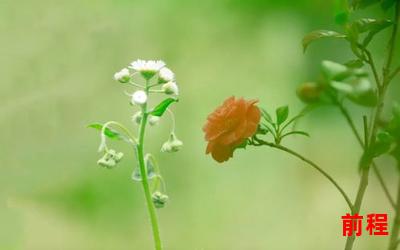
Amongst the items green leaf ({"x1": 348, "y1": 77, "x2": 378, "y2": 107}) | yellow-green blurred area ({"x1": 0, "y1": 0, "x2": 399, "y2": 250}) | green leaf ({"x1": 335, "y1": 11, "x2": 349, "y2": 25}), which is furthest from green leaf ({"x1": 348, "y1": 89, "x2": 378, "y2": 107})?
yellow-green blurred area ({"x1": 0, "y1": 0, "x2": 399, "y2": 250})

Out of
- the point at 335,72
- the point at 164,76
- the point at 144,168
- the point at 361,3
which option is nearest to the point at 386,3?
the point at 361,3

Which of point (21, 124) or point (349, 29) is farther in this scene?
point (21, 124)

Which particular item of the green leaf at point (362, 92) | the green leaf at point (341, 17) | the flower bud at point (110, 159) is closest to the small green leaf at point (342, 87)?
the green leaf at point (362, 92)

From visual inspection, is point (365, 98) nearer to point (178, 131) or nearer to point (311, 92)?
point (311, 92)

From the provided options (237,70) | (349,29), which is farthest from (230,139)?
(237,70)

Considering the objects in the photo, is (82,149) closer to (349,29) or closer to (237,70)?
(237,70)

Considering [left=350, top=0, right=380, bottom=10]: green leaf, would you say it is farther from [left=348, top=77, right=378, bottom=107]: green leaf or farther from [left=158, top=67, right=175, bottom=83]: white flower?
[left=158, top=67, right=175, bottom=83]: white flower
